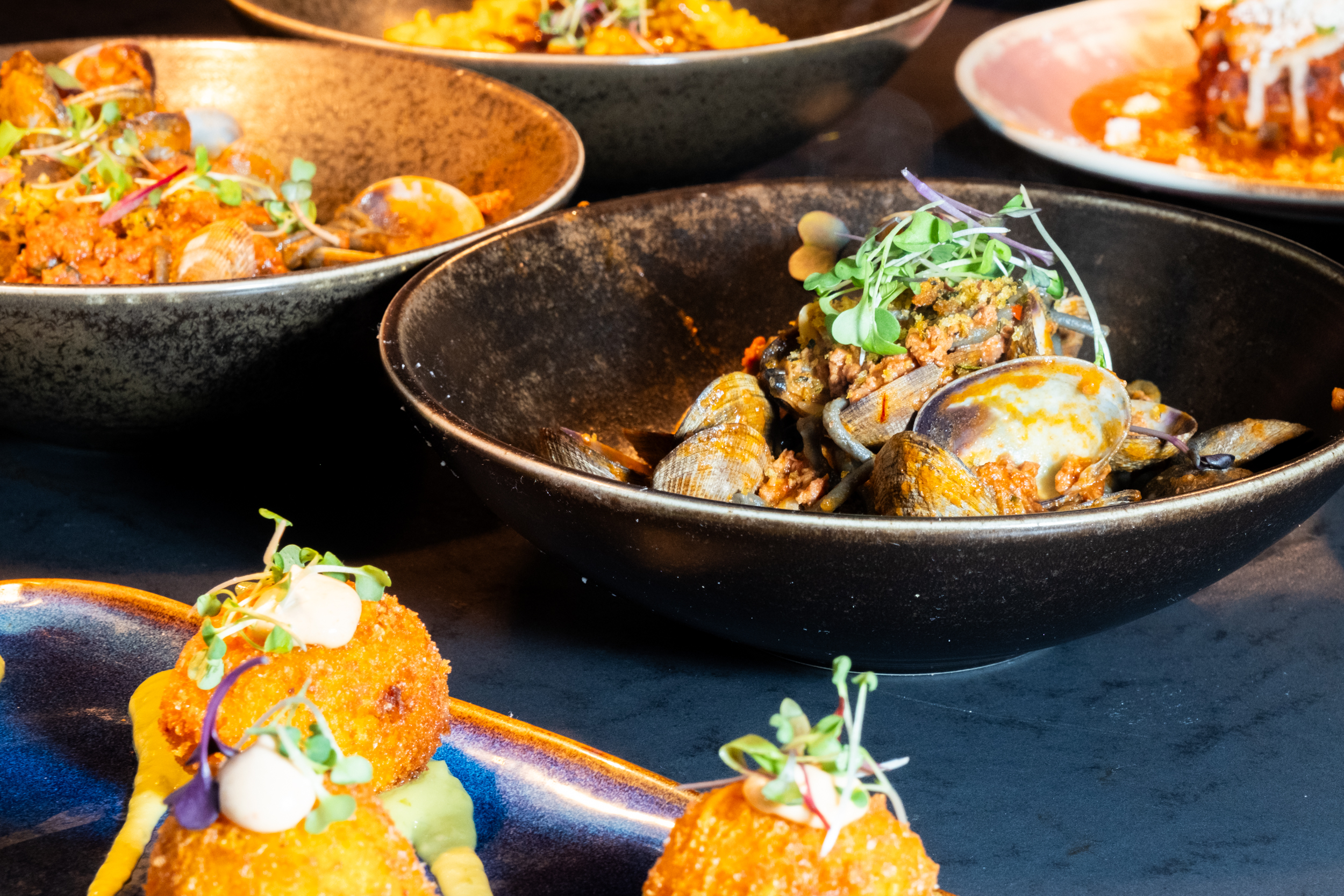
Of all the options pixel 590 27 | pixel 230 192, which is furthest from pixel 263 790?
pixel 590 27

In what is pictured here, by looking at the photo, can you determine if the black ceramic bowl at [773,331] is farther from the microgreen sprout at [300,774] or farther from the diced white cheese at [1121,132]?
the diced white cheese at [1121,132]

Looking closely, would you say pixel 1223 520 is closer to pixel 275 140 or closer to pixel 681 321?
pixel 681 321

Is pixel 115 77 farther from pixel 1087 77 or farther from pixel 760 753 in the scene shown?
pixel 1087 77

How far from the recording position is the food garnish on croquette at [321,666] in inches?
30.1

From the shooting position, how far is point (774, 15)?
246cm

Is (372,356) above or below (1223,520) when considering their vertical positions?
below

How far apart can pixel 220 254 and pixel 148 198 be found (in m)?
0.21

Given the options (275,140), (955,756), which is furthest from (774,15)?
(955,756)

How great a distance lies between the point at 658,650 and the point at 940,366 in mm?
368

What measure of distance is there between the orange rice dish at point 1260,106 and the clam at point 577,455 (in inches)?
54.3

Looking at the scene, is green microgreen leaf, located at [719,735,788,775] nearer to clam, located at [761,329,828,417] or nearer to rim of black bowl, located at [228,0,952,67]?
clam, located at [761,329,828,417]

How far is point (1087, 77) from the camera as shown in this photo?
7.95ft

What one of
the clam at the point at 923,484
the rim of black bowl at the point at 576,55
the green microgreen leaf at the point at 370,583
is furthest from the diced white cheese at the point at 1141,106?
the green microgreen leaf at the point at 370,583

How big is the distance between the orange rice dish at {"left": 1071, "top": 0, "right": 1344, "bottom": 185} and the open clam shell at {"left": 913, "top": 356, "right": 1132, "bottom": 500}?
114 centimetres
